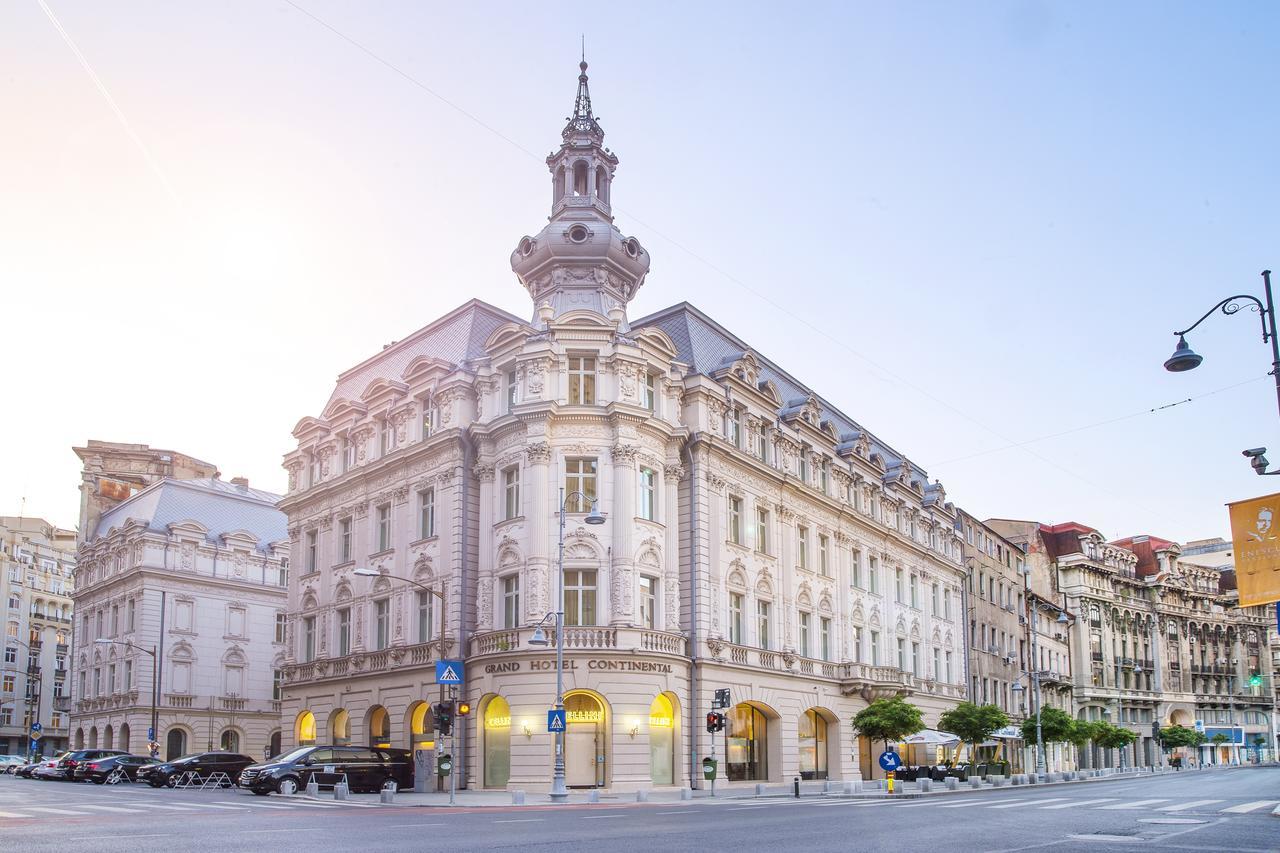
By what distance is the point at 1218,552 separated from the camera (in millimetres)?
155625

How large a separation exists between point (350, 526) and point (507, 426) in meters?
13.0

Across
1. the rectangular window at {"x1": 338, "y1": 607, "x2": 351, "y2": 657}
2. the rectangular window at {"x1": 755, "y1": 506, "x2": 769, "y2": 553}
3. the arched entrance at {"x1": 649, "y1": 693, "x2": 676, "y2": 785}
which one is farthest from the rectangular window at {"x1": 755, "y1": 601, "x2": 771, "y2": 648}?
the rectangular window at {"x1": 338, "y1": 607, "x2": 351, "y2": 657}

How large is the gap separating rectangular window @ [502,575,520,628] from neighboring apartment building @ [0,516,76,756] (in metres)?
71.0

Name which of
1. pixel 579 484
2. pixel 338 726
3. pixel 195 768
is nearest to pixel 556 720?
pixel 579 484

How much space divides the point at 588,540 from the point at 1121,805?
62.1 ft

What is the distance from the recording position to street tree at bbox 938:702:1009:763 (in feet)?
184

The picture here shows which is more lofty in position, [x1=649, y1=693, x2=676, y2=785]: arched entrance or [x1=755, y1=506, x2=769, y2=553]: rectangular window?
[x1=755, y1=506, x2=769, y2=553]: rectangular window

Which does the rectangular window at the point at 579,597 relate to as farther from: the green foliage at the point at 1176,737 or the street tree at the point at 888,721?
the green foliage at the point at 1176,737

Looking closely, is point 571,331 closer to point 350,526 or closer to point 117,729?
point 350,526

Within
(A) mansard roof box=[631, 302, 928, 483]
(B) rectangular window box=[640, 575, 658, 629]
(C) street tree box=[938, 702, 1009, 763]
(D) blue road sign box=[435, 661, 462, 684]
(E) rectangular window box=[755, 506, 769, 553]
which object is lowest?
(C) street tree box=[938, 702, 1009, 763]

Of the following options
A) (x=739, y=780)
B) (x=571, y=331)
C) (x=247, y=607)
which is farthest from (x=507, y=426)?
(x=247, y=607)

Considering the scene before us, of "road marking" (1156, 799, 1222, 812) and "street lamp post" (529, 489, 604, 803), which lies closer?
"road marking" (1156, 799, 1222, 812)

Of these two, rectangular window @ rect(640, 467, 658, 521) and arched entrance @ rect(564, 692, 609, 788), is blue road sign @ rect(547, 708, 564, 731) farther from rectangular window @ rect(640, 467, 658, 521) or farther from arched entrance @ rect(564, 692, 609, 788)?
rectangular window @ rect(640, 467, 658, 521)

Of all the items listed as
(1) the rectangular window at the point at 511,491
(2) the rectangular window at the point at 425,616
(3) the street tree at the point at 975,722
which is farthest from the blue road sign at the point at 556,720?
(3) the street tree at the point at 975,722
